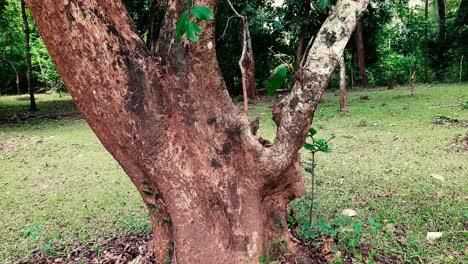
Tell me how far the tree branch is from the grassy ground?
3.24ft

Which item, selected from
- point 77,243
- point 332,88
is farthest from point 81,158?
point 332,88

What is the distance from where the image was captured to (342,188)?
11.1 ft

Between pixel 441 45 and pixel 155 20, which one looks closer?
pixel 155 20

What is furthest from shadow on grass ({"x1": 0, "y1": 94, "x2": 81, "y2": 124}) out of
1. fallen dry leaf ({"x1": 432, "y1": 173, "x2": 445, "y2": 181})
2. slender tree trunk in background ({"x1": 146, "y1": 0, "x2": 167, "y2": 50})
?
fallen dry leaf ({"x1": 432, "y1": 173, "x2": 445, "y2": 181})

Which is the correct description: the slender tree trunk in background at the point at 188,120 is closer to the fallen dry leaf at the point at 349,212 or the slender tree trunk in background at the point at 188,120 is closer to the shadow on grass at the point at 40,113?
the fallen dry leaf at the point at 349,212

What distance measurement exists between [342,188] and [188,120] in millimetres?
2016

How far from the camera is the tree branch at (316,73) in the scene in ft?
5.71

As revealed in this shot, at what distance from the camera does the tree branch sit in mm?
1740

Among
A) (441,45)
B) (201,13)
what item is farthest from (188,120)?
(441,45)

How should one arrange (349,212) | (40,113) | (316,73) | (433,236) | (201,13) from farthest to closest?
(40,113) → (349,212) → (433,236) → (316,73) → (201,13)

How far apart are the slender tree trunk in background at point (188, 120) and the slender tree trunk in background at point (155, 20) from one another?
0.11m

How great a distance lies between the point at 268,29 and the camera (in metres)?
13.3

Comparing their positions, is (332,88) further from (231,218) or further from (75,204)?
(231,218)

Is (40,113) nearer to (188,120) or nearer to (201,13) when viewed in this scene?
(188,120)
